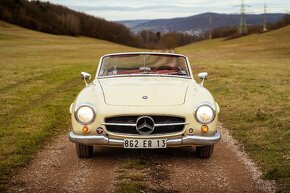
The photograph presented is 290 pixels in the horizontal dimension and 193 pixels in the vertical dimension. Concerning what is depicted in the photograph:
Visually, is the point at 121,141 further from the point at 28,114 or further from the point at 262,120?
the point at 28,114

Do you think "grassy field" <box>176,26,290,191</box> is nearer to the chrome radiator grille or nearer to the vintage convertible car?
the vintage convertible car

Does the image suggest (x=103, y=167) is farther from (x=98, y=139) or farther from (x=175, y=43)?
(x=175, y=43)

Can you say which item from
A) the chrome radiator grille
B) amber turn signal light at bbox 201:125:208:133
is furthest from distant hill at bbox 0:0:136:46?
amber turn signal light at bbox 201:125:208:133

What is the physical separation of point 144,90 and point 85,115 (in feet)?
3.12

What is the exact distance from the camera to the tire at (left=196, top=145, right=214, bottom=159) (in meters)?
6.12

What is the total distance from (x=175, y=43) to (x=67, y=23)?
61.4 metres

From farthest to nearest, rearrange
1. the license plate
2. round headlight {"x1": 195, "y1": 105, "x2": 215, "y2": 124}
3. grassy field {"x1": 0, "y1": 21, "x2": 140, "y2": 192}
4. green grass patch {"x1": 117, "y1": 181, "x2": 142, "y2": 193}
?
grassy field {"x1": 0, "y1": 21, "x2": 140, "y2": 192} → round headlight {"x1": 195, "y1": 105, "x2": 215, "y2": 124} → the license plate → green grass patch {"x1": 117, "y1": 181, "x2": 142, "y2": 193}

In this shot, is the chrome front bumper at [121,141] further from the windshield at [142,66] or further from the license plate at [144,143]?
the windshield at [142,66]

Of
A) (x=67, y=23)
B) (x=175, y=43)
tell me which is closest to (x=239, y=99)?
(x=67, y=23)

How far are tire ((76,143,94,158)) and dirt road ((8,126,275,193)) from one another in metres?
0.07

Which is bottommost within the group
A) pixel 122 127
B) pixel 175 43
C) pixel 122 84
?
pixel 175 43

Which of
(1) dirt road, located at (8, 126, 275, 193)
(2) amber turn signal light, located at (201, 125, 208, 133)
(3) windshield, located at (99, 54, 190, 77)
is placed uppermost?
(3) windshield, located at (99, 54, 190, 77)

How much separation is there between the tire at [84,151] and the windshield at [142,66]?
65.0 inches

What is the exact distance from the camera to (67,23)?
112688 millimetres
